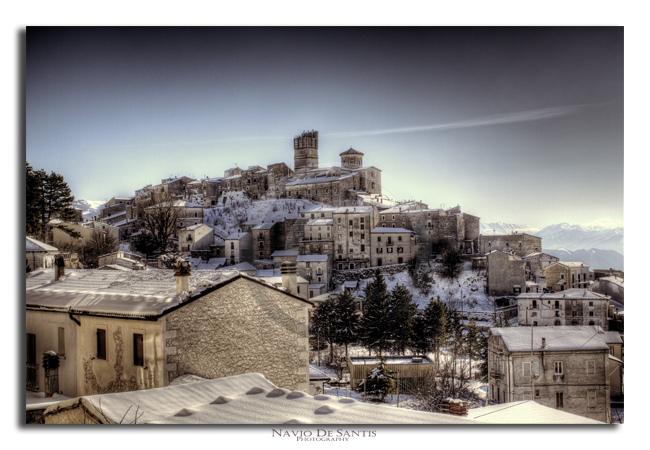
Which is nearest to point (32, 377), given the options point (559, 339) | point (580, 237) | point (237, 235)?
point (237, 235)

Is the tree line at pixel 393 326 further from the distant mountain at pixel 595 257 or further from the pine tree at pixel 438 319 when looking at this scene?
the distant mountain at pixel 595 257

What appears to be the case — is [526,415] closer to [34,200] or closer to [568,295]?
[568,295]

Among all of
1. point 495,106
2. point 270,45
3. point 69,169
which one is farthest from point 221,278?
point 495,106

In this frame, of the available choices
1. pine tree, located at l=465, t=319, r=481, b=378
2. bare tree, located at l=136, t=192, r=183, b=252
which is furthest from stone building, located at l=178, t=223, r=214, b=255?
pine tree, located at l=465, t=319, r=481, b=378

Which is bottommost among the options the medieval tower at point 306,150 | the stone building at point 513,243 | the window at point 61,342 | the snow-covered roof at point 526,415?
the snow-covered roof at point 526,415

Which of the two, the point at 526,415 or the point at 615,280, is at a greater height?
the point at 615,280

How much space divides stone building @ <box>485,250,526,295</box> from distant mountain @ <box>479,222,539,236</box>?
22cm

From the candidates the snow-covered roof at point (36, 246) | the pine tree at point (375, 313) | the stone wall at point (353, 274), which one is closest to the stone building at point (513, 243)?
the stone wall at point (353, 274)

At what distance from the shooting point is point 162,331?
321cm

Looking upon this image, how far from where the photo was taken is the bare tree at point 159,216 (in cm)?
431

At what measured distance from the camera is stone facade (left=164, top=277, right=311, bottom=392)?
130 inches

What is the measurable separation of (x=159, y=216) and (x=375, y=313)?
2443mm

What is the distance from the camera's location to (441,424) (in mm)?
3346

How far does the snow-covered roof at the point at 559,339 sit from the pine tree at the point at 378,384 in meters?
1.12
